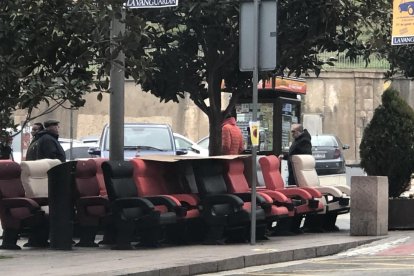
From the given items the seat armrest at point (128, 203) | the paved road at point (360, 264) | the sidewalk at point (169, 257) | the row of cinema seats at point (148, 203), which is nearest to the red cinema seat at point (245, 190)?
the row of cinema seats at point (148, 203)

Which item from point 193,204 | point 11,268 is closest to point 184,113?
point 193,204

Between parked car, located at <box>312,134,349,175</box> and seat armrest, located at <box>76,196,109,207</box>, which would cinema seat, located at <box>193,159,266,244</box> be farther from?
parked car, located at <box>312,134,349,175</box>

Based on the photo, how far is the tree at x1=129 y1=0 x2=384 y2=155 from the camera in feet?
52.3

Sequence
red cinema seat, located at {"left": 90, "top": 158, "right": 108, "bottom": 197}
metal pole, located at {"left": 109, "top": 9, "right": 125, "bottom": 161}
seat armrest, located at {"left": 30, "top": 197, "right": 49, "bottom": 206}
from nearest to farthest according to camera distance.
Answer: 1. seat armrest, located at {"left": 30, "top": 197, "right": 49, "bottom": 206}
2. red cinema seat, located at {"left": 90, "top": 158, "right": 108, "bottom": 197}
3. metal pole, located at {"left": 109, "top": 9, "right": 125, "bottom": 161}

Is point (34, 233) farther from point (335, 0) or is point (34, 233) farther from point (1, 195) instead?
point (335, 0)

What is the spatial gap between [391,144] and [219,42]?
3466 millimetres

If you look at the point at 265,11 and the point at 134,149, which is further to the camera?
the point at 134,149

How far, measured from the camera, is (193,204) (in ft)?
44.7

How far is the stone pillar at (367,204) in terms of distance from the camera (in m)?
15.2

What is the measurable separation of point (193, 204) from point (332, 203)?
3417 mm

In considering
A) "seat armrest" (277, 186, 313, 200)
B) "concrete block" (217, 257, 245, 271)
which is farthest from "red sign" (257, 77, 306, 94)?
"concrete block" (217, 257, 245, 271)

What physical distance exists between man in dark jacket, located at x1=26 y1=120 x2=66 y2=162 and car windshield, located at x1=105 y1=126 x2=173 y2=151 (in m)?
5.19

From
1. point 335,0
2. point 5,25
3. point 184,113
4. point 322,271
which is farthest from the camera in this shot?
point 184,113

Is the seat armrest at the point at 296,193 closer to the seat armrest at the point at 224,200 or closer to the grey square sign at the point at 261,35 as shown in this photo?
the seat armrest at the point at 224,200
